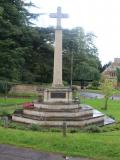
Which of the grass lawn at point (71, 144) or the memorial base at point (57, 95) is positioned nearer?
the grass lawn at point (71, 144)

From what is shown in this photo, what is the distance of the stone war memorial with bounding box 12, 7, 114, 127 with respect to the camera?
23.6 m

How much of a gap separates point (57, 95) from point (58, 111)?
2.40m

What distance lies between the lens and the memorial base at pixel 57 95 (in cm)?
2697

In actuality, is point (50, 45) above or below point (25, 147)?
above

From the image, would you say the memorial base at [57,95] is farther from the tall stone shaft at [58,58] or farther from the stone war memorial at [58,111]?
the tall stone shaft at [58,58]

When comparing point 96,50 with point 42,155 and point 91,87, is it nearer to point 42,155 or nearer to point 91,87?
point 91,87

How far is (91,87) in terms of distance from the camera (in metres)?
79.6

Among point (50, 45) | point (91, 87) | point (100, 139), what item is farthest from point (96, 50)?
point (100, 139)

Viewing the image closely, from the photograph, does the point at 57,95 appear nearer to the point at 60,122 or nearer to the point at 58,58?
the point at 58,58

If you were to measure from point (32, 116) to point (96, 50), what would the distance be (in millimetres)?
64639

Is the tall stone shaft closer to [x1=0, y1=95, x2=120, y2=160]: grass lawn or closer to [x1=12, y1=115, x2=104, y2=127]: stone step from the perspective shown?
[x1=12, y1=115, x2=104, y2=127]: stone step

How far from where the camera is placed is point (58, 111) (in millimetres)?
24766

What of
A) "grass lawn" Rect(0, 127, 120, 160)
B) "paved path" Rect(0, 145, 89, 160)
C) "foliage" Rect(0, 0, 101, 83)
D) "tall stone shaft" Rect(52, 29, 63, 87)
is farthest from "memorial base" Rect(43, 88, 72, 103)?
"foliage" Rect(0, 0, 101, 83)

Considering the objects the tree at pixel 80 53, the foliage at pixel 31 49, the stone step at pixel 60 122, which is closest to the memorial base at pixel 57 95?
the stone step at pixel 60 122
